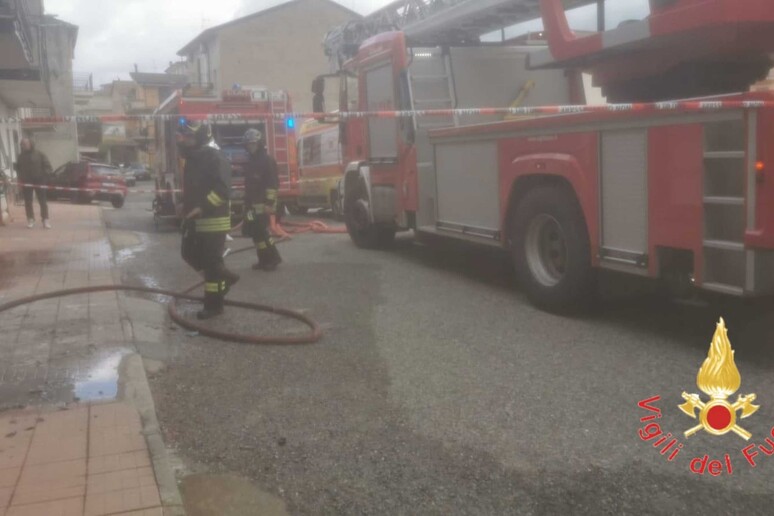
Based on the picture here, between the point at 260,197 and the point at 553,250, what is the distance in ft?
13.4

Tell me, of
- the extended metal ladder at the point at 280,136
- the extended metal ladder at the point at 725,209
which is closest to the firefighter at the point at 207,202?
the extended metal ladder at the point at 725,209

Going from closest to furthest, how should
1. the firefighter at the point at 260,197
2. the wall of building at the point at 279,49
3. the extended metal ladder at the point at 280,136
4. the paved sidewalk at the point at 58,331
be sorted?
1. the paved sidewalk at the point at 58,331
2. the firefighter at the point at 260,197
3. the extended metal ladder at the point at 280,136
4. the wall of building at the point at 279,49

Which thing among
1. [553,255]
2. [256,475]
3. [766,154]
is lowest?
[256,475]

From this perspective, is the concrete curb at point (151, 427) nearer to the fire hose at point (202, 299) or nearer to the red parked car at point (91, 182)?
the fire hose at point (202, 299)

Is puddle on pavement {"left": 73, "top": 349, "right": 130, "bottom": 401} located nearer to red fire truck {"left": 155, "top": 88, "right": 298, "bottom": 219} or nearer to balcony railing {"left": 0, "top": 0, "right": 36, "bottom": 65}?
balcony railing {"left": 0, "top": 0, "right": 36, "bottom": 65}

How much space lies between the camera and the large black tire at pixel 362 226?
38.4 feet

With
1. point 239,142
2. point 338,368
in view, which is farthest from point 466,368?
point 239,142

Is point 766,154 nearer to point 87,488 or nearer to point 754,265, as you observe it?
point 754,265

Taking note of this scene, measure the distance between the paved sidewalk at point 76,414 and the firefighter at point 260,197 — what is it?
2032 millimetres

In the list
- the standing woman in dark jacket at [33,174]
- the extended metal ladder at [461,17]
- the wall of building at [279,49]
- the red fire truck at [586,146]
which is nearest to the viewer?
the red fire truck at [586,146]

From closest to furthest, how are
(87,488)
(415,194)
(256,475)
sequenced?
1. (87,488)
2. (256,475)
3. (415,194)

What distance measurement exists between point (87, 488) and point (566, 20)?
592 centimetres

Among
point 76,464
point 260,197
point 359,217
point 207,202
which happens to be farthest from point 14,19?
point 76,464

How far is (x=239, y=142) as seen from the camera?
57.9 ft
